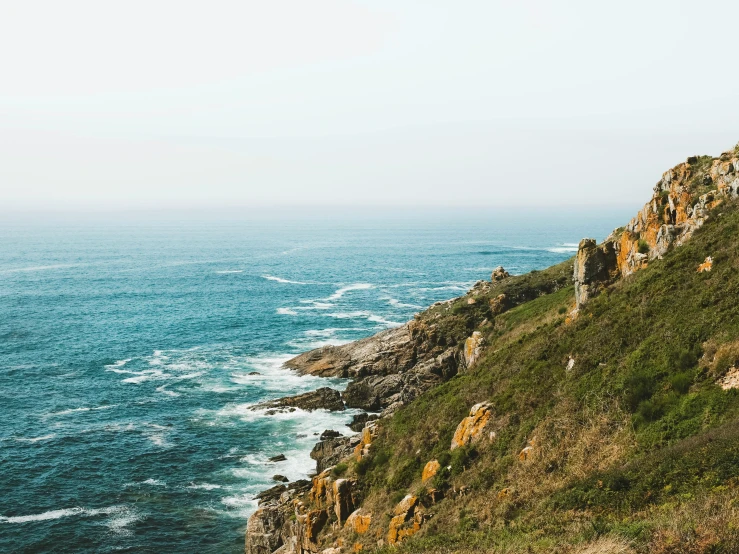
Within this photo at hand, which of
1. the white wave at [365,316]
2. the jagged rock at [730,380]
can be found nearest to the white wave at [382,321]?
the white wave at [365,316]

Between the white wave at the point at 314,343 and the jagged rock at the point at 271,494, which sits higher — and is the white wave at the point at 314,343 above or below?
above

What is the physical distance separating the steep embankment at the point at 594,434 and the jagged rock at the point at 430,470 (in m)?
0.13

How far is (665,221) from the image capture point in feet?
140

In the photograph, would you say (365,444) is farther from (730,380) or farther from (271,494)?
(730,380)

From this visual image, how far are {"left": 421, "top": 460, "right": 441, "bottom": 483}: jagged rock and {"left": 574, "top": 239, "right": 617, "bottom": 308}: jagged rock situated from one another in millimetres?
20100

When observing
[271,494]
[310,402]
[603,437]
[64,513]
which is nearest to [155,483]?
[64,513]

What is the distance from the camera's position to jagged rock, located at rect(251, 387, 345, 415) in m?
63.9

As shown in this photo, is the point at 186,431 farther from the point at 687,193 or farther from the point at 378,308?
the point at 378,308

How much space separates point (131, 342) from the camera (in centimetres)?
8931

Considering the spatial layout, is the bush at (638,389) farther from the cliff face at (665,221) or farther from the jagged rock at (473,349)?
the jagged rock at (473,349)

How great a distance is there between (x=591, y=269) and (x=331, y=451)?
94.8 feet

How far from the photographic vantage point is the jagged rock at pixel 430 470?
28.6 meters

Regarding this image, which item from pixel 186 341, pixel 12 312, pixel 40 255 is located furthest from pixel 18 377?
pixel 40 255

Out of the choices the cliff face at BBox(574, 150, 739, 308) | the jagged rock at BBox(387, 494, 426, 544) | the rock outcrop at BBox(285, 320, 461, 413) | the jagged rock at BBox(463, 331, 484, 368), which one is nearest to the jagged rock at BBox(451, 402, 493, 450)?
the jagged rock at BBox(387, 494, 426, 544)
